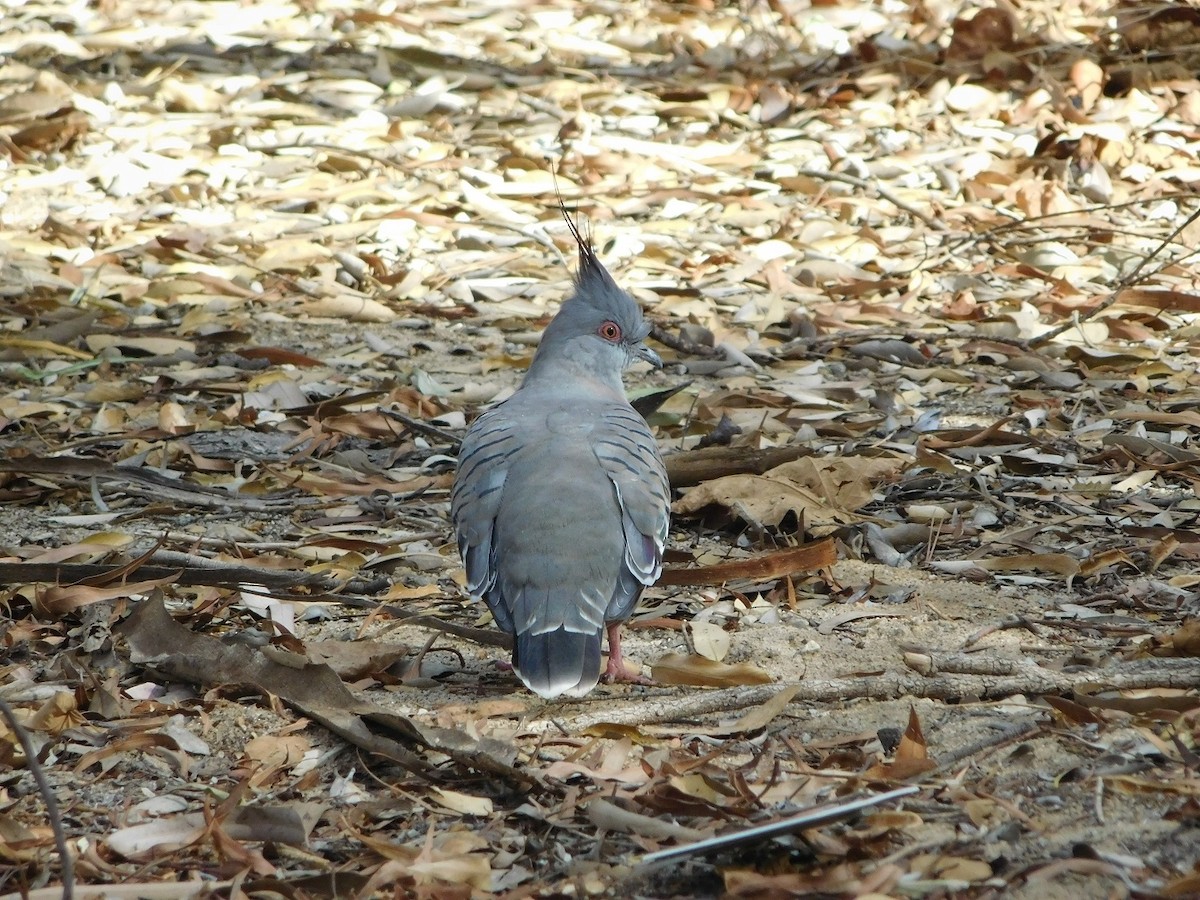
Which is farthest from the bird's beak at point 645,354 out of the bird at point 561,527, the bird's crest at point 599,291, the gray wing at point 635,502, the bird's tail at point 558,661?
the bird's tail at point 558,661

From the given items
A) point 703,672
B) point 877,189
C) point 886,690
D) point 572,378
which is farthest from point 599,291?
point 877,189

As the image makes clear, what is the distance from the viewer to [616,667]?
4.22 m

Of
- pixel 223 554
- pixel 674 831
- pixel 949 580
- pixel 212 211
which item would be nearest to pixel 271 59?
pixel 212 211

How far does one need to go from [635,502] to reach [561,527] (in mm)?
260

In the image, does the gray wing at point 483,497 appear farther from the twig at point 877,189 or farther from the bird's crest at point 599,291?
the twig at point 877,189

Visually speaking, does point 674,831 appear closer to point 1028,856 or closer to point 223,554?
point 1028,856

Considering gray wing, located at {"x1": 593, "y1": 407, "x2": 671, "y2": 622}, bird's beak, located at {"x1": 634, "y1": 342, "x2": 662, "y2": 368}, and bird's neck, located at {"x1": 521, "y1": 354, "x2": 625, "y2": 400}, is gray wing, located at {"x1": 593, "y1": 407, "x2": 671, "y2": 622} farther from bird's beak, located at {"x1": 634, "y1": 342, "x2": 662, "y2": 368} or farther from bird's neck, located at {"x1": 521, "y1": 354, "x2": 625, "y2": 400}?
bird's beak, located at {"x1": 634, "y1": 342, "x2": 662, "y2": 368}

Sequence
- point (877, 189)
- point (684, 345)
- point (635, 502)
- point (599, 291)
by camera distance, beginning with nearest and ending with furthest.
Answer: point (635, 502), point (599, 291), point (684, 345), point (877, 189)

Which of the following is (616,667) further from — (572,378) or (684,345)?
(684,345)

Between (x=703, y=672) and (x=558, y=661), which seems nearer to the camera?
(x=558, y=661)

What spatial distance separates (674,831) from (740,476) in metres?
2.42

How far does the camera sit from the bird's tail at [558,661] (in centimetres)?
384

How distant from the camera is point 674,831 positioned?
3.10 m

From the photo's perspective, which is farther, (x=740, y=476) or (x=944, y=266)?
(x=944, y=266)
